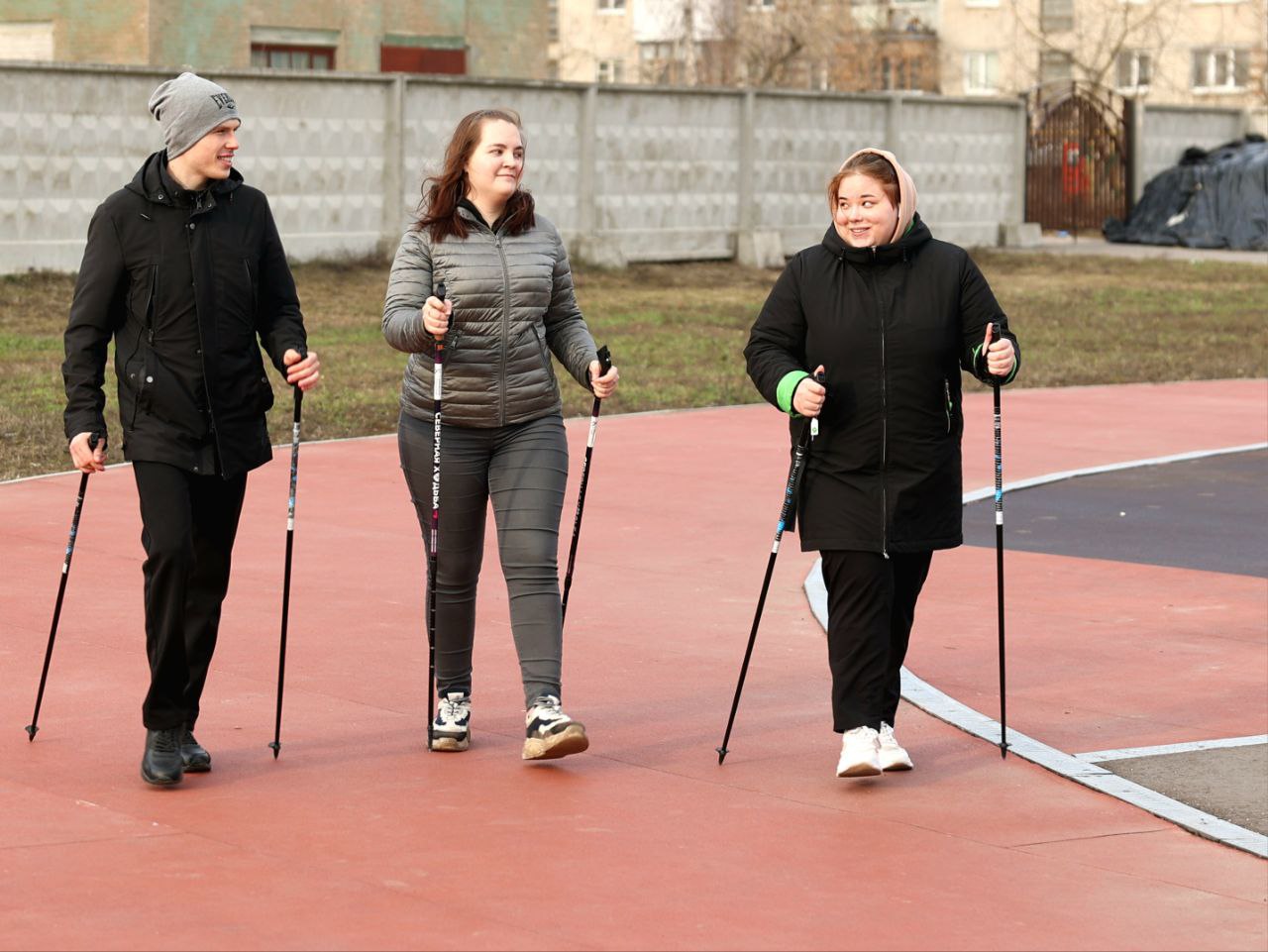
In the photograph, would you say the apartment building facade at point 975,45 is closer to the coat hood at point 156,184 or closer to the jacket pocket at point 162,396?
the coat hood at point 156,184

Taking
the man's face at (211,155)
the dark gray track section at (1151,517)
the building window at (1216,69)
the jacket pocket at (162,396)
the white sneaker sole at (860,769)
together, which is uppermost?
the building window at (1216,69)

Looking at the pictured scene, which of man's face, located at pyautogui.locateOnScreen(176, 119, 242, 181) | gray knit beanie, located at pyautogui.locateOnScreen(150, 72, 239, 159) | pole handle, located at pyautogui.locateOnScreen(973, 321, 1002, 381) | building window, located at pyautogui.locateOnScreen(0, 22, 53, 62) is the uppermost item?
building window, located at pyautogui.locateOnScreen(0, 22, 53, 62)

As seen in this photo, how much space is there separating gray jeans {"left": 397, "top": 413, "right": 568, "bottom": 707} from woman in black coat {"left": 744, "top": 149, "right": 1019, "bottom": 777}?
29.9 inches

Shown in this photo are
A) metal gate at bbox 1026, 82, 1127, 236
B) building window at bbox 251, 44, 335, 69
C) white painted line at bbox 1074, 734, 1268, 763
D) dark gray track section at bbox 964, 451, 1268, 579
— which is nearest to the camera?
white painted line at bbox 1074, 734, 1268, 763

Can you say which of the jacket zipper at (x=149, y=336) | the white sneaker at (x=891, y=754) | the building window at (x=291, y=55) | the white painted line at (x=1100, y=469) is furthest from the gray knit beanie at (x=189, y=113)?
the building window at (x=291, y=55)

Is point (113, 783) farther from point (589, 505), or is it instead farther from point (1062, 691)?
point (589, 505)

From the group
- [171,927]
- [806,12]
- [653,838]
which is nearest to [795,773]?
[653,838]

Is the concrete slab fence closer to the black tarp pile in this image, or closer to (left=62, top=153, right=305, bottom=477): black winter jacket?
the black tarp pile

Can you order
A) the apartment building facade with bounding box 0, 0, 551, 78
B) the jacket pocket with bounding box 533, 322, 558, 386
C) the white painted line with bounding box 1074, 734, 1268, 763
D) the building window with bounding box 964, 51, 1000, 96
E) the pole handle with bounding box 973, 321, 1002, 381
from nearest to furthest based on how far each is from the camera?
1. the pole handle with bounding box 973, 321, 1002, 381
2. the jacket pocket with bounding box 533, 322, 558, 386
3. the white painted line with bounding box 1074, 734, 1268, 763
4. the apartment building facade with bounding box 0, 0, 551, 78
5. the building window with bounding box 964, 51, 1000, 96

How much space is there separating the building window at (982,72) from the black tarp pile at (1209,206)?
114 ft

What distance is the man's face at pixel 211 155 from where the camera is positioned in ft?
23.0

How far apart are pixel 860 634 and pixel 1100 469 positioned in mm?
8002

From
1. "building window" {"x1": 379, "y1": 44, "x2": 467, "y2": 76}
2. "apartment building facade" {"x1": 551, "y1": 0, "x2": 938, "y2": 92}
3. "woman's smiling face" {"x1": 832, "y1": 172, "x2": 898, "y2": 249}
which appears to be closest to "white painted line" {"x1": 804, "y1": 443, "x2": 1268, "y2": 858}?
"woman's smiling face" {"x1": 832, "y1": 172, "x2": 898, "y2": 249}

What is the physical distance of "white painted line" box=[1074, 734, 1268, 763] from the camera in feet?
25.2
